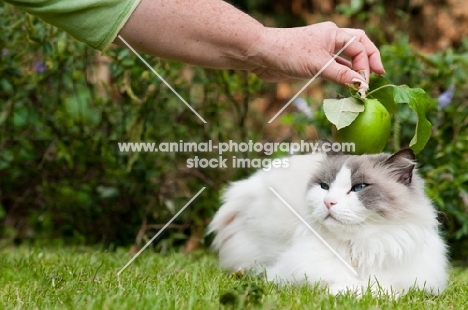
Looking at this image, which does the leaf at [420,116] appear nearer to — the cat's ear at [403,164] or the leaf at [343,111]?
the cat's ear at [403,164]

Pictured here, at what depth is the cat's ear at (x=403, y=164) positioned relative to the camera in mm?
2088

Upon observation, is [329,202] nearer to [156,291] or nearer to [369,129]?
[369,129]

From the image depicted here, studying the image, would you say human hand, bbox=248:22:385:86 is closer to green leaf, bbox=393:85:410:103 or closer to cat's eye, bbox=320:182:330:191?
green leaf, bbox=393:85:410:103

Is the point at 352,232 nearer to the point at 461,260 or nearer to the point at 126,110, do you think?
the point at 461,260

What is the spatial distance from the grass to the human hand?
2.40 feet

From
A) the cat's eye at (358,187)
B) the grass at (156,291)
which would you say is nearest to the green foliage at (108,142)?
the grass at (156,291)

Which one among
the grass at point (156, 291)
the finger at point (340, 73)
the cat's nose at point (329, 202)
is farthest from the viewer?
the finger at point (340, 73)

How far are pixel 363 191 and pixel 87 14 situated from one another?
42.5 inches

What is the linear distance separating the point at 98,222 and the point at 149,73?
108cm

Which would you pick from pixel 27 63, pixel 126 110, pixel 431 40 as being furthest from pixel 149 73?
pixel 431 40

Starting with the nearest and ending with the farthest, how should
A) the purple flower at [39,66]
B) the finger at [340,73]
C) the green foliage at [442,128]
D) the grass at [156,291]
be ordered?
the grass at [156,291]
the finger at [340,73]
the green foliage at [442,128]
the purple flower at [39,66]

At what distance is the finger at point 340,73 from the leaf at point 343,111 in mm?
75

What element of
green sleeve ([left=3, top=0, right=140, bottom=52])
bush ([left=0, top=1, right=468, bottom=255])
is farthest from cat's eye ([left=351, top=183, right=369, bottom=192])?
bush ([left=0, top=1, right=468, bottom=255])

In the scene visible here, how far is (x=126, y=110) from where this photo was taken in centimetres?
371
